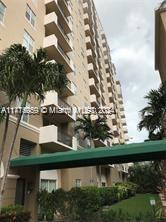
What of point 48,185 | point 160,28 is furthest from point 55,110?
point 160,28

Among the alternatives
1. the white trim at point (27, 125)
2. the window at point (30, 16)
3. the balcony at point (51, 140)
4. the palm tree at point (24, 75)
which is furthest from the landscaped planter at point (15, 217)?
the window at point (30, 16)

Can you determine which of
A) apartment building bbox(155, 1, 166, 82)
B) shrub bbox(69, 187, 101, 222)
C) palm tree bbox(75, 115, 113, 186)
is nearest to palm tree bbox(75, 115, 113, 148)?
palm tree bbox(75, 115, 113, 186)

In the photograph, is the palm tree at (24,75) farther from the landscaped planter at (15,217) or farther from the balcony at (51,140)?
the balcony at (51,140)

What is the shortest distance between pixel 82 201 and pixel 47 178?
820 centimetres

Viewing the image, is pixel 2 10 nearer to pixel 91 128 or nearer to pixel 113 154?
pixel 113 154

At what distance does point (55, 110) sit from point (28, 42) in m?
6.49

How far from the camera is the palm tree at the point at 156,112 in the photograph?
82.7 feet

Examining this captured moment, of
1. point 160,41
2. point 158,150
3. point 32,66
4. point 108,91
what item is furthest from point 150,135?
point 108,91

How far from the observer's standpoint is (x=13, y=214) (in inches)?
479

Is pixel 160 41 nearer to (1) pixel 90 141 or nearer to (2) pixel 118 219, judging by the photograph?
(1) pixel 90 141

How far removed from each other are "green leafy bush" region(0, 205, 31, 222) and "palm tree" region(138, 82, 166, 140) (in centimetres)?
1688

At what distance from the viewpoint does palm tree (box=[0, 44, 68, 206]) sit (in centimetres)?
1174

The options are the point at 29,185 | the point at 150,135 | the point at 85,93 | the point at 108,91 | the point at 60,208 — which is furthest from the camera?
the point at 108,91

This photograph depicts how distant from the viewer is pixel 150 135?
27281 mm
